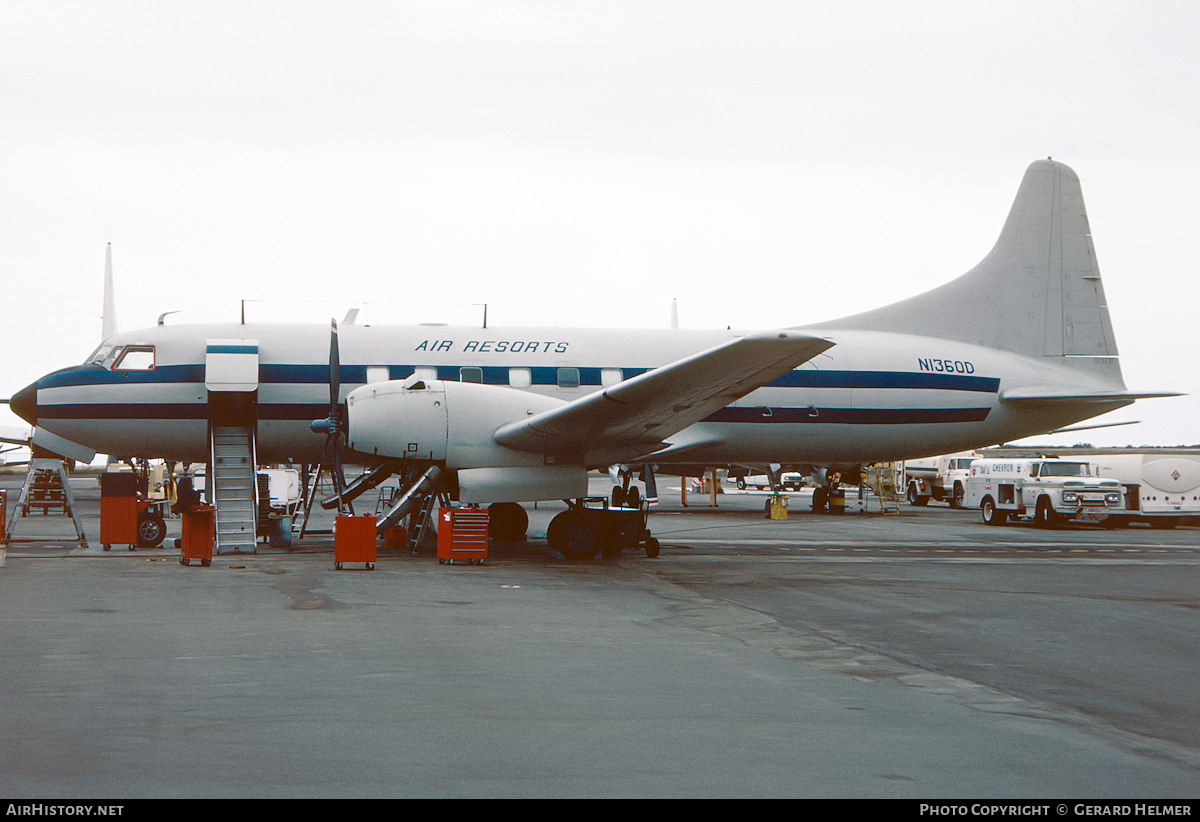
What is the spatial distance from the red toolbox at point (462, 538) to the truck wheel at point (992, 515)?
2203cm

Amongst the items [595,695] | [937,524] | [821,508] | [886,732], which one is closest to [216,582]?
[595,695]

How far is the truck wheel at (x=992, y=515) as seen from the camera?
33969mm

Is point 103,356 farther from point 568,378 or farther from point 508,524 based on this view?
point 568,378

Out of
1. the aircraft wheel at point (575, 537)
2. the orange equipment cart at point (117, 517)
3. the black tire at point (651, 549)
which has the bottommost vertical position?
the black tire at point (651, 549)

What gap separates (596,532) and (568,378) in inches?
156

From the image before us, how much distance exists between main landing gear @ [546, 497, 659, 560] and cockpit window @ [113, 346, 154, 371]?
8250 millimetres

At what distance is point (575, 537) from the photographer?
1844cm

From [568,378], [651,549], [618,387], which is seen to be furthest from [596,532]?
[568,378]

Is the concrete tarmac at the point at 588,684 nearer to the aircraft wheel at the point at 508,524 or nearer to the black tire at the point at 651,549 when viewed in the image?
the black tire at the point at 651,549

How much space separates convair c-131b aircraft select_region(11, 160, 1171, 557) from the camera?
17922mm

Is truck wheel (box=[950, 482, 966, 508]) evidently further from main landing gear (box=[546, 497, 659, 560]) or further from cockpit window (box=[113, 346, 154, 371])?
cockpit window (box=[113, 346, 154, 371])

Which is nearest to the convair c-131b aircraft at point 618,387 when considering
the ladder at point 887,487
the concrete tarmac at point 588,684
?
the concrete tarmac at point 588,684

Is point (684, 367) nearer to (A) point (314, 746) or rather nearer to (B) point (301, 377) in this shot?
(B) point (301, 377)

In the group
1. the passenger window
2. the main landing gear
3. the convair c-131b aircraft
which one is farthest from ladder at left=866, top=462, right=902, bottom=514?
the main landing gear
